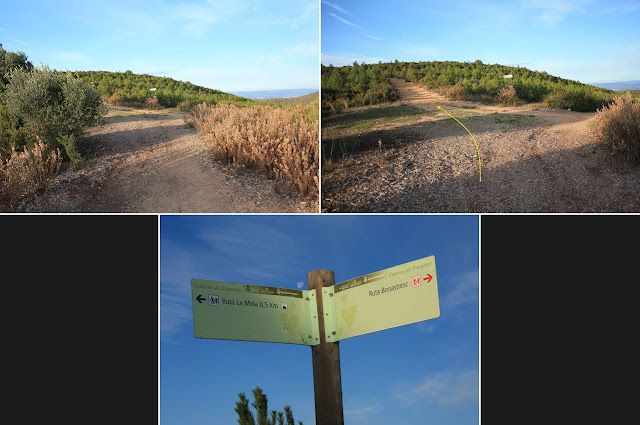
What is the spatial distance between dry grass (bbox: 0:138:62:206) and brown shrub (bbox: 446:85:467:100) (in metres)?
7.15

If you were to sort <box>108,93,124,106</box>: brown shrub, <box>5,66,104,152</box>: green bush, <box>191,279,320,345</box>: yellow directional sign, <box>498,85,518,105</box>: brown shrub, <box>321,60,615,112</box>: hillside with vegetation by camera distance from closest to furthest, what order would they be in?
<box>191,279,320,345</box>: yellow directional sign, <box>321,60,615,112</box>: hillside with vegetation, <box>5,66,104,152</box>: green bush, <box>498,85,518,105</box>: brown shrub, <box>108,93,124,106</box>: brown shrub

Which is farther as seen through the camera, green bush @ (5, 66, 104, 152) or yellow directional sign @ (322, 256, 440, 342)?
green bush @ (5, 66, 104, 152)

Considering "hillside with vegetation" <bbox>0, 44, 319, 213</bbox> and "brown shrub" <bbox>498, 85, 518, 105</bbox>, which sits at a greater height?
"brown shrub" <bbox>498, 85, 518, 105</bbox>

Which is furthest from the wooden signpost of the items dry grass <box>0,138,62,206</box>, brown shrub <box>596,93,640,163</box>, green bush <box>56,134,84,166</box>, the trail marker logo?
green bush <box>56,134,84,166</box>

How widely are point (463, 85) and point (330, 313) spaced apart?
7.08 meters

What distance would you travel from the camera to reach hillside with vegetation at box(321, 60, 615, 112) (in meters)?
7.96

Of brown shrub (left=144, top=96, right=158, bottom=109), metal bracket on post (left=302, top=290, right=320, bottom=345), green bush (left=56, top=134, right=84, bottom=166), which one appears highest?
brown shrub (left=144, top=96, right=158, bottom=109)

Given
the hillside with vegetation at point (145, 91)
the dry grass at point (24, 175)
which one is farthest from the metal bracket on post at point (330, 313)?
the hillside with vegetation at point (145, 91)

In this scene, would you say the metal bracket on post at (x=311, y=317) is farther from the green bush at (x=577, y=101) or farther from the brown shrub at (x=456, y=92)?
the green bush at (x=577, y=101)

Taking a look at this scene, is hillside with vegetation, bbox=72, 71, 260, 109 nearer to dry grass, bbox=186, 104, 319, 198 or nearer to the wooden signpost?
dry grass, bbox=186, 104, 319, 198

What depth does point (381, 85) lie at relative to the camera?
346 inches

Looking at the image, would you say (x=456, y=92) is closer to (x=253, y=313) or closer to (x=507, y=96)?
(x=507, y=96)

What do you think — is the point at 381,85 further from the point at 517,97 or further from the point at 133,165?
the point at 133,165

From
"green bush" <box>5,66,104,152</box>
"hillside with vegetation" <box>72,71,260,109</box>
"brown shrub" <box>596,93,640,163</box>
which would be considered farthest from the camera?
"hillside with vegetation" <box>72,71,260,109</box>
